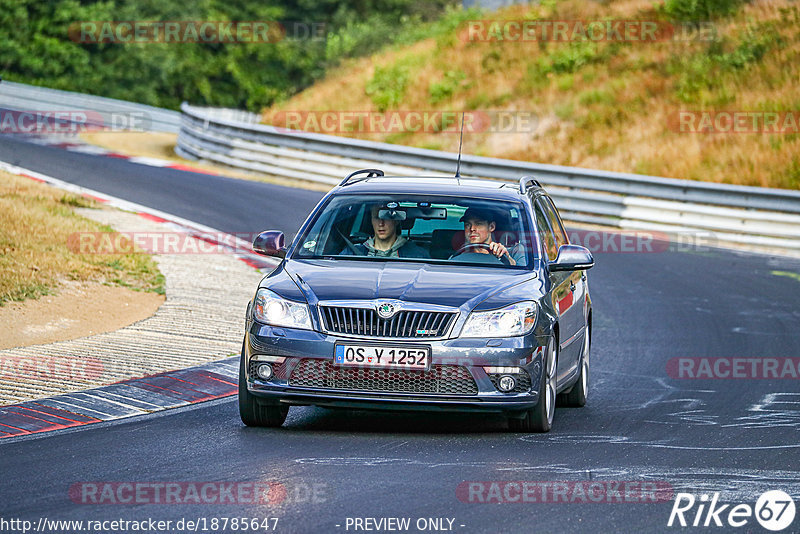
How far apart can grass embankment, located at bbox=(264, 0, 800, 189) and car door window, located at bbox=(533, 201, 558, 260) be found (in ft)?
57.2

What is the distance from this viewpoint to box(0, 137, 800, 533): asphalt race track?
638cm

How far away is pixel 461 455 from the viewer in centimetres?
789

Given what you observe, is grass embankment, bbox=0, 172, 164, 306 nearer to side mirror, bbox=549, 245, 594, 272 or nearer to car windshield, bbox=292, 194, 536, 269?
car windshield, bbox=292, 194, 536, 269

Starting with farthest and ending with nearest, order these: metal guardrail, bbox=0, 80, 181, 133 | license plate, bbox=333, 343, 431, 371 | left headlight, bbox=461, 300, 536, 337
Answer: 1. metal guardrail, bbox=0, 80, 181, 133
2. left headlight, bbox=461, 300, 536, 337
3. license plate, bbox=333, 343, 431, 371

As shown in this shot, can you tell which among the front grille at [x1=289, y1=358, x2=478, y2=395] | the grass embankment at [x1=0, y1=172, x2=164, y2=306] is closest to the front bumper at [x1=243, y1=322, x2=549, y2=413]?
the front grille at [x1=289, y1=358, x2=478, y2=395]

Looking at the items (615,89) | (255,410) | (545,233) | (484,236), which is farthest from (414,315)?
(615,89)

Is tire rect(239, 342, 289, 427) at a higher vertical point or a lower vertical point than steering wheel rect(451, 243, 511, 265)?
lower

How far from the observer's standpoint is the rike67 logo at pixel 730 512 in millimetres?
6328

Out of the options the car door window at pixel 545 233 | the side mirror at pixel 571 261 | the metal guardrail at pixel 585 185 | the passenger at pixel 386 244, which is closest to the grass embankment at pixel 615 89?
the metal guardrail at pixel 585 185

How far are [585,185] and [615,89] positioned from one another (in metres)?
9.38

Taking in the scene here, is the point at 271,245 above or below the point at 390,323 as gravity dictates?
above

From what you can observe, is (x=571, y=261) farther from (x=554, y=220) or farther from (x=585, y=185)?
(x=585, y=185)

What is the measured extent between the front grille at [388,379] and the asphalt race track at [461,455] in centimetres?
35

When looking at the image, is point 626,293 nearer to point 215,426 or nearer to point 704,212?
point 704,212
